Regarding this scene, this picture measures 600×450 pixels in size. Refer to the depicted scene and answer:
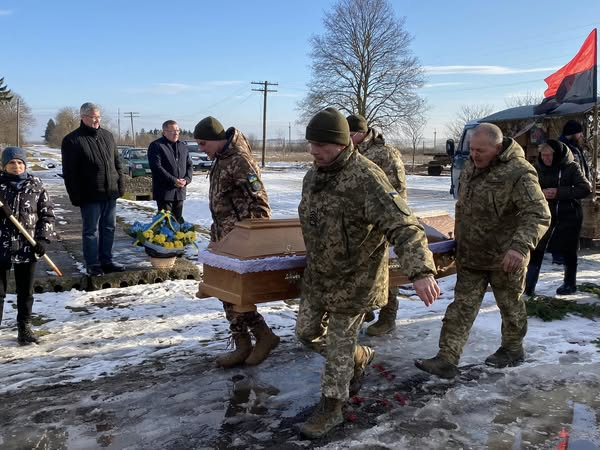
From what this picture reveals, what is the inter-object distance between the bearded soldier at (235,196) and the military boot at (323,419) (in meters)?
1.05

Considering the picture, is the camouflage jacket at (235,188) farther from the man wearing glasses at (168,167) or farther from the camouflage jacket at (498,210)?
the man wearing glasses at (168,167)

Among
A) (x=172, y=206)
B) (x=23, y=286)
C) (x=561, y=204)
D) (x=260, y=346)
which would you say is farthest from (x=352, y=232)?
(x=172, y=206)

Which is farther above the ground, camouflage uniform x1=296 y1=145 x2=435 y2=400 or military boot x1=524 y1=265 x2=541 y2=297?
camouflage uniform x1=296 y1=145 x2=435 y2=400

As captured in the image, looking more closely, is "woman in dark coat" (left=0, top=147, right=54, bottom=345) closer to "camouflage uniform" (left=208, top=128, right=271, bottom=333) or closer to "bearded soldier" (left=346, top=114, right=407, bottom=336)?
"camouflage uniform" (left=208, top=128, right=271, bottom=333)

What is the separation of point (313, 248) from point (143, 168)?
2307 centimetres

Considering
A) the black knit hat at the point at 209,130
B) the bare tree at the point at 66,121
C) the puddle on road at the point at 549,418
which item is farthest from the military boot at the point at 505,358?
the bare tree at the point at 66,121

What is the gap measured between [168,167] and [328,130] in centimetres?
465

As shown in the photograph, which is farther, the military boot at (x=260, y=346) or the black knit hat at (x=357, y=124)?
the black knit hat at (x=357, y=124)

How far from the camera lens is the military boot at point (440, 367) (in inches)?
152

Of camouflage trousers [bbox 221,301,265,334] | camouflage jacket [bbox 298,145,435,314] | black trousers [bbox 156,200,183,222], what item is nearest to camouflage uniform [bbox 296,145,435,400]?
camouflage jacket [bbox 298,145,435,314]

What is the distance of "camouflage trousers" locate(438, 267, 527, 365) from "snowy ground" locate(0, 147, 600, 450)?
266 millimetres

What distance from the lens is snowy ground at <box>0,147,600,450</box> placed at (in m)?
3.12

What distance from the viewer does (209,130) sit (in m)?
3.94

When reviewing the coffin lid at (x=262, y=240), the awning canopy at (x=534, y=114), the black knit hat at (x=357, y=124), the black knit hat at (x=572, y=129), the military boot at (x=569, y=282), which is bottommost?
the military boot at (x=569, y=282)
